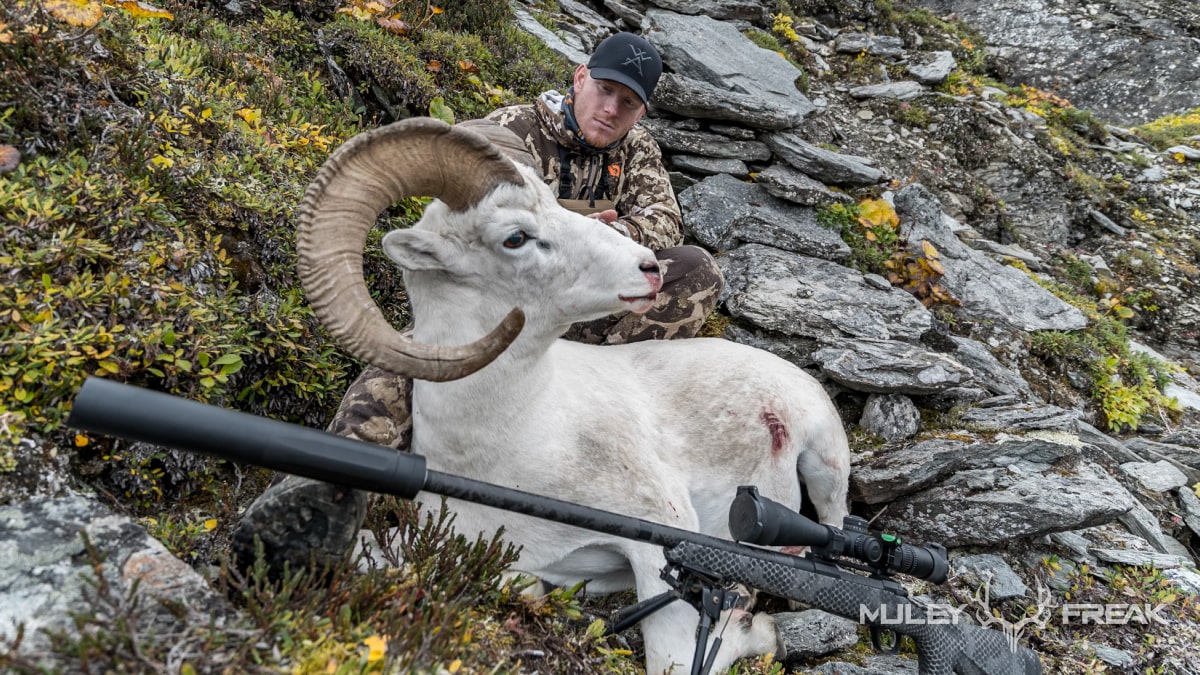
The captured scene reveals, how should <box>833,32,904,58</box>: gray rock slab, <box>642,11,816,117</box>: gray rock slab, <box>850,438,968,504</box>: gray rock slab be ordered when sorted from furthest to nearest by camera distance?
<box>833,32,904,58</box>: gray rock slab, <box>642,11,816,117</box>: gray rock slab, <box>850,438,968,504</box>: gray rock slab

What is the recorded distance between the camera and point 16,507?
2930 millimetres

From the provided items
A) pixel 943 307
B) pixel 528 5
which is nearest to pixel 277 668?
pixel 943 307

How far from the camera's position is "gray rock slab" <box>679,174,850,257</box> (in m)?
8.30

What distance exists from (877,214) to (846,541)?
607 cm

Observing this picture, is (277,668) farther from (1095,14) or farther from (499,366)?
(1095,14)

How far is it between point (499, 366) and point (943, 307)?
21.3ft

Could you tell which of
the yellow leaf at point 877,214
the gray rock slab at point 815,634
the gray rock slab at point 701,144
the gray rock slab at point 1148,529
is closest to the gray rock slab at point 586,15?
the gray rock slab at point 701,144

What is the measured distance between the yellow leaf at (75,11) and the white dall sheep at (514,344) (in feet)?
10.8

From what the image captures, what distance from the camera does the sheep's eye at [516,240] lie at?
3.98 meters

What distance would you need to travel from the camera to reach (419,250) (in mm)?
3941

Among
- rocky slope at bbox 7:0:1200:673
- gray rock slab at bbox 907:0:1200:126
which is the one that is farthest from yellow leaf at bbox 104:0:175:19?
gray rock slab at bbox 907:0:1200:126

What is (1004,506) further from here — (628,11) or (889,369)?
(628,11)

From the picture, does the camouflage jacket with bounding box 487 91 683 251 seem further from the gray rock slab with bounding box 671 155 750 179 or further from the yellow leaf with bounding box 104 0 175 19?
the yellow leaf with bounding box 104 0 175 19

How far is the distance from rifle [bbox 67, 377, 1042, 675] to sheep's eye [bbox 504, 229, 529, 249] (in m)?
1.47
